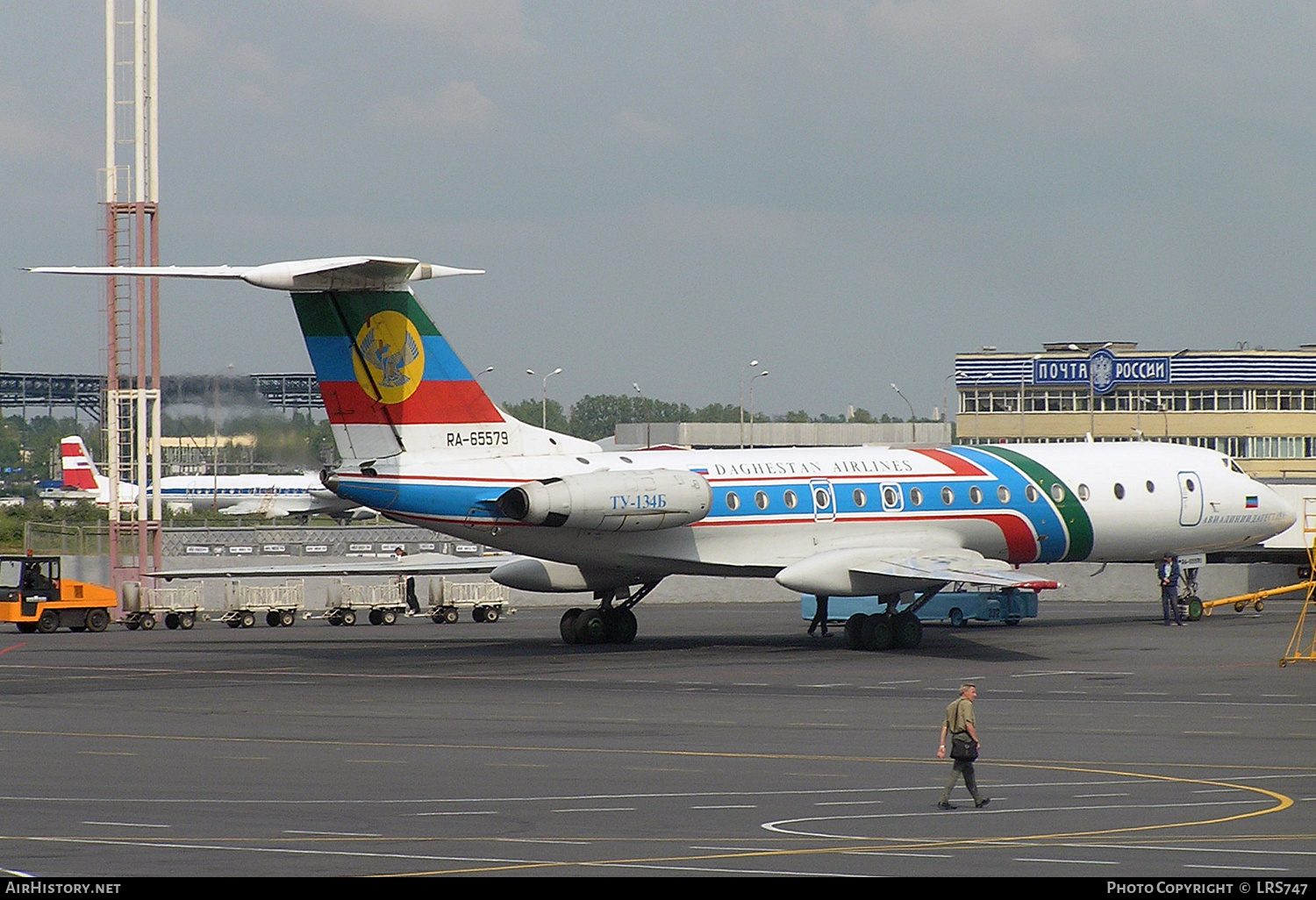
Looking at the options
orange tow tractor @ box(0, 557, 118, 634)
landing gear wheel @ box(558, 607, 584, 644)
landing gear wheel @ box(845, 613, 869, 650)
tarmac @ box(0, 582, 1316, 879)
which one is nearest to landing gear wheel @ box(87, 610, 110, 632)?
orange tow tractor @ box(0, 557, 118, 634)

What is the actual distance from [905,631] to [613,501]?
23.3 ft

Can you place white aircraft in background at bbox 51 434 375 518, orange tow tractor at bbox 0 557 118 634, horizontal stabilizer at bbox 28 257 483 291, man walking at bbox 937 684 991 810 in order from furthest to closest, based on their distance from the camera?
white aircraft in background at bbox 51 434 375 518 < orange tow tractor at bbox 0 557 118 634 < horizontal stabilizer at bbox 28 257 483 291 < man walking at bbox 937 684 991 810

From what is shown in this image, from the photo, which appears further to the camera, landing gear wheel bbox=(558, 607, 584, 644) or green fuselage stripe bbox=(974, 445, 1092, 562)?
green fuselage stripe bbox=(974, 445, 1092, 562)

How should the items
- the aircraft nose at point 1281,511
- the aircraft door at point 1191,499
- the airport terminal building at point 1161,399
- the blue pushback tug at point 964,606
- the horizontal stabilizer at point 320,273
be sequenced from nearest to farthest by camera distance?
1. the horizontal stabilizer at point 320,273
2. the aircraft door at point 1191,499
3. the blue pushback tug at point 964,606
4. the aircraft nose at point 1281,511
5. the airport terminal building at point 1161,399

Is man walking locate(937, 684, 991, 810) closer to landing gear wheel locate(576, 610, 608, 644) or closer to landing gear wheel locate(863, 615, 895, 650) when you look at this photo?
landing gear wheel locate(863, 615, 895, 650)

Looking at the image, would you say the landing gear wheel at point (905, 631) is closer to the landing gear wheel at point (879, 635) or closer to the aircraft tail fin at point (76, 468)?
the landing gear wheel at point (879, 635)

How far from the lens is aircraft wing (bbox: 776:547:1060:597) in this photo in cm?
3534

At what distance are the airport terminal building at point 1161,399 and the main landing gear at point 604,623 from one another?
7241 centimetres

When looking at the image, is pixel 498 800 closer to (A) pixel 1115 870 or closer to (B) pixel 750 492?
(A) pixel 1115 870

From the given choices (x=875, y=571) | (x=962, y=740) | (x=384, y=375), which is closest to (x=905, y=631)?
(x=875, y=571)

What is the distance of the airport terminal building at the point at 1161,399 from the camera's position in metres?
110

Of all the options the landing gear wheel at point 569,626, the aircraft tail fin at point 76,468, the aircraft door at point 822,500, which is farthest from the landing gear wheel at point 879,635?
the aircraft tail fin at point 76,468

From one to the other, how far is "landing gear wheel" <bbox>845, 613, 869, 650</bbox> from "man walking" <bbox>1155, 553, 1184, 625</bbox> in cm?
1012
